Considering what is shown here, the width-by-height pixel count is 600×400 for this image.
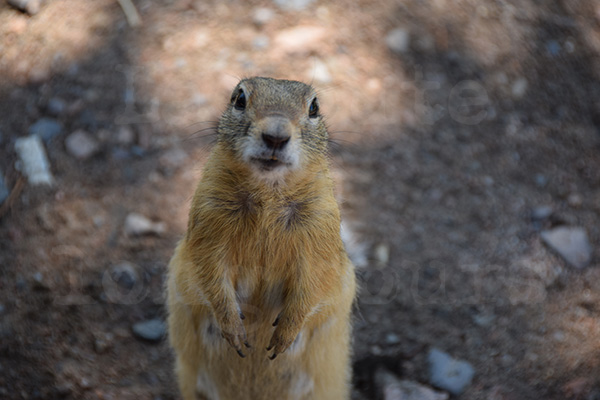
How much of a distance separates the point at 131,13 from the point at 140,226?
1987 millimetres

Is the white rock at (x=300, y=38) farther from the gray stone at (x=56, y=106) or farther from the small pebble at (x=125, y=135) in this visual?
the gray stone at (x=56, y=106)

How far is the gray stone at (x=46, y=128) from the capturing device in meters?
4.32

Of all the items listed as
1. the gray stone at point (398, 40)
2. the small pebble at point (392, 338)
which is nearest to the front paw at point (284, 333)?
the small pebble at point (392, 338)

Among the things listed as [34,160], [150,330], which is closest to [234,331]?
[150,330]

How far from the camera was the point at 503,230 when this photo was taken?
4328mm

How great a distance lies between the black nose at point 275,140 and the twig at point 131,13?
2.92m

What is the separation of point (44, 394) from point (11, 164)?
1733 mm

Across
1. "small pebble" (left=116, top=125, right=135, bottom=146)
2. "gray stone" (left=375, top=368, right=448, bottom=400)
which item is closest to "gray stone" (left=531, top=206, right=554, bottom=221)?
"gray stone" (left=375, top=368, right=448, bottom=400)

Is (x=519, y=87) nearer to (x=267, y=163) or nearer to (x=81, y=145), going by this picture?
(x=267, y=163)

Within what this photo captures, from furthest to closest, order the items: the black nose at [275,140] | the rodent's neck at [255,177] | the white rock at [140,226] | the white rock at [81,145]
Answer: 1. the white rock at [81,145]
2. the white rock at [140,226]
3. the rodent's neck at [255,177]
4. the black nose at [275,140]

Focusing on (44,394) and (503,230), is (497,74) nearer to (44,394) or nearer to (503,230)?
(503,230)

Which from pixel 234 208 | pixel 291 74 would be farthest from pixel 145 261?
pixel 291 74

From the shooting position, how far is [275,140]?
2.50m

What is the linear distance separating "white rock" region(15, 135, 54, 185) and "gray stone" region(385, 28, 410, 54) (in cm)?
296
